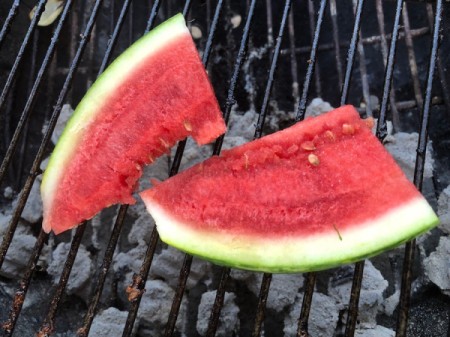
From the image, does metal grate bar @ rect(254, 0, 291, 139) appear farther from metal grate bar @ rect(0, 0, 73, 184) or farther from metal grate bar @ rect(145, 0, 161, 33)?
metal grate bar @ rect(0, 0, 73, 184)

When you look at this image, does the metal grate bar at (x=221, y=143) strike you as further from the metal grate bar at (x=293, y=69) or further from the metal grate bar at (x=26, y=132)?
the metal grate bar at (x=26, y=132)

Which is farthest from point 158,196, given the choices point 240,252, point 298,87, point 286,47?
point 286,47

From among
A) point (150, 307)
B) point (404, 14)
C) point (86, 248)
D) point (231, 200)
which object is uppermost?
point (231, 200)

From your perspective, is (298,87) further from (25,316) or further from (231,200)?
(25,316)

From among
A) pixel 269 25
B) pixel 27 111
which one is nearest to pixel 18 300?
pixel 27 111

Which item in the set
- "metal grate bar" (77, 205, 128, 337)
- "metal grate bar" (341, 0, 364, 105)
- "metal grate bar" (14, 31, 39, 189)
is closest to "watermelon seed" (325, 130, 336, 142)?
"metal grate bar" (341, 0, 364, 105)

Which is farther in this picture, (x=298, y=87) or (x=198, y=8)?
(x=198, y=8)
